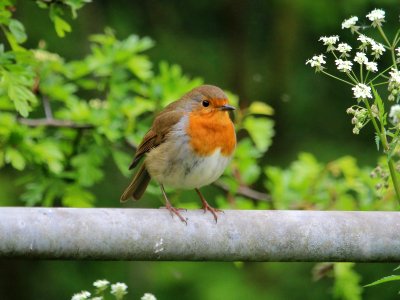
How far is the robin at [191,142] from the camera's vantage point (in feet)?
13.6

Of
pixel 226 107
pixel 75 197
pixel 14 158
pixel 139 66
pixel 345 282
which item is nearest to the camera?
pixel 14 158

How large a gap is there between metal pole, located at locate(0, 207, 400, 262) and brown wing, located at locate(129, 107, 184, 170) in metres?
1.46

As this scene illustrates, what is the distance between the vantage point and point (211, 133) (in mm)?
4207

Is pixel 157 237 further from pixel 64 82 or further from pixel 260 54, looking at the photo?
pixel 260 54

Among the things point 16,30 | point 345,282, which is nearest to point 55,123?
point 16,30

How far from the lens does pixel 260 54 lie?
8594 mm

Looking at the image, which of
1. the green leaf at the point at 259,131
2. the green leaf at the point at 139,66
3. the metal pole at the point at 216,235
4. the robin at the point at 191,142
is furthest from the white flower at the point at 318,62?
the green leaf at the point at 259,131

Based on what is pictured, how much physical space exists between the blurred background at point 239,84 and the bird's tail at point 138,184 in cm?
211

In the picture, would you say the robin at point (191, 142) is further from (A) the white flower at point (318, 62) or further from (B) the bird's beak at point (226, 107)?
(A) the white flower at point (318, 62)

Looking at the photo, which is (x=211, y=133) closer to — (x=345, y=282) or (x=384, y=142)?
(x=345, y=282)

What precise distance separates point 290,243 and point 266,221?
10 cm

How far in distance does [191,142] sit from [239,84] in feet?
13.0

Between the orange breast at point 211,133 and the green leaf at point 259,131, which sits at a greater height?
the orange breast at point 211,133

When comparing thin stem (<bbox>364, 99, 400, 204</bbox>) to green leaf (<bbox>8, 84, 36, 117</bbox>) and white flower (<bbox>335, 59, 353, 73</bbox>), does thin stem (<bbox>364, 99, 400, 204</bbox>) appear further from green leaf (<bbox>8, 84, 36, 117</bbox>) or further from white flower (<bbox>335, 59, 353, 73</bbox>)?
green leaf (<bbox>8, 84, 36, 117</bbox>)
